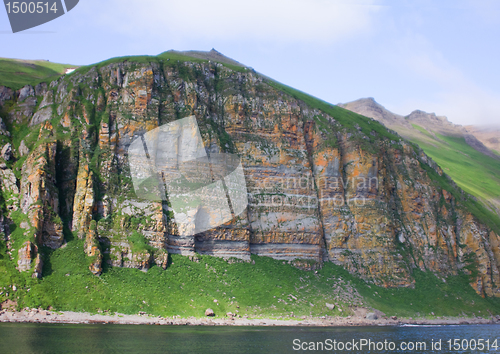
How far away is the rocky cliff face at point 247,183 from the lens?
254 feet

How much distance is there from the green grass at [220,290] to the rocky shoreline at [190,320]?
1.33m

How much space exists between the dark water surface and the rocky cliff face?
57.9ft

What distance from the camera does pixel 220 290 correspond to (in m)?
78.2

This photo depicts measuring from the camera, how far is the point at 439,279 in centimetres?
10269

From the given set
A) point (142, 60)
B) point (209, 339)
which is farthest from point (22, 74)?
point (209, 339)

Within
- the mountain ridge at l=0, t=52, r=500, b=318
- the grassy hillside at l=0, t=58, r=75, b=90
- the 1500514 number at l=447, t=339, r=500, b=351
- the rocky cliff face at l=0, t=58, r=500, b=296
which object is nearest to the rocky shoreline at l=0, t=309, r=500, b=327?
the mountain ridge at l=0, t=52, r=500, b=318

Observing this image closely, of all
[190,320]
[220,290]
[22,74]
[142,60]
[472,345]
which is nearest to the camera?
[472,345]

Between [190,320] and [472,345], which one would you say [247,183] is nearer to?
[190,320]

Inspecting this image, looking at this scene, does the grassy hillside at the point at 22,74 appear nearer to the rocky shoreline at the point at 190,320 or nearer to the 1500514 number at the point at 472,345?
the rocky shoreline at the point at 190,320

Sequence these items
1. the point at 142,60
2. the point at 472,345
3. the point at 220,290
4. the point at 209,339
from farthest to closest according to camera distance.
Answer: the point at 142,60 < the point at 220,290 < the point at 472,345 < the point at 209,339

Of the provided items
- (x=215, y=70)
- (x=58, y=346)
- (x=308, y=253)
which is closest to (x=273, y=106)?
(x=215, y=70)

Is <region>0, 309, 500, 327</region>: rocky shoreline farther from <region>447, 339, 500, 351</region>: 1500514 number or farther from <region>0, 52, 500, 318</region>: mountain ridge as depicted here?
<region>447, 339, 500, 351</region>: 1500514 number

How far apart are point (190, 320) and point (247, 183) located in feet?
114

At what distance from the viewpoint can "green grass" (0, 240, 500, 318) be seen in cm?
6588
